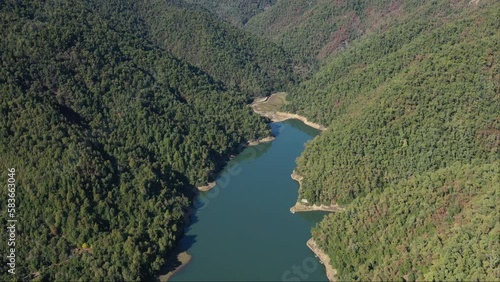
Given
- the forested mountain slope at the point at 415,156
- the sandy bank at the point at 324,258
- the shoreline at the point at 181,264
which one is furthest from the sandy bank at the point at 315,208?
the shoreline at the point at 181,264

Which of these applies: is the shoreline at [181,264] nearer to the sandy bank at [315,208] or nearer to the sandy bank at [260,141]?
the sandy bank at [315,208]

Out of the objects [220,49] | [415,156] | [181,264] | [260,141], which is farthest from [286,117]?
[181,264]

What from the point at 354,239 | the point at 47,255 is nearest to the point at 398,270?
the point at 354,239

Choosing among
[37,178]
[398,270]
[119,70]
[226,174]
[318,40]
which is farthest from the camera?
[318,40]

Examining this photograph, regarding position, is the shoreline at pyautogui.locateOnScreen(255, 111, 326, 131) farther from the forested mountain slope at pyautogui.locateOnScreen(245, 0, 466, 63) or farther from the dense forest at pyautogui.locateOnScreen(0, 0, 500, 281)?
the forested mountain slope at pyautogui.locateOnScreen(245, 0, 466, 63)

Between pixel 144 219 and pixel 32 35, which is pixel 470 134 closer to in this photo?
pixel 144 219

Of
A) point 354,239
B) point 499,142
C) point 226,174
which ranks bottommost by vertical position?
point 226,174

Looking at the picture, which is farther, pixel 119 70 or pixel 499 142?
pixel 119 70
